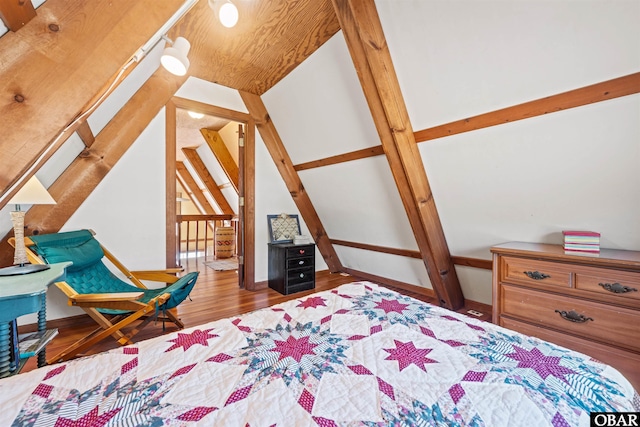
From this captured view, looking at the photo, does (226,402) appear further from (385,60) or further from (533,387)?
(385,60)

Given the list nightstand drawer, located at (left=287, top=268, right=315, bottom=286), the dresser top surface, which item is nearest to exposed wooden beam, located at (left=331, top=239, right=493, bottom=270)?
the dresser top surface

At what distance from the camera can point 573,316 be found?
62.9 inches

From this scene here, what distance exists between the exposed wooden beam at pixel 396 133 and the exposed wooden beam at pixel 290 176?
1690 mm

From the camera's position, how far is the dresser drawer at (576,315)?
143 cm

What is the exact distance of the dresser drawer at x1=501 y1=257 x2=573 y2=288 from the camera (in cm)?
163

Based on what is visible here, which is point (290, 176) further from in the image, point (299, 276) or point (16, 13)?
point (16, 13)

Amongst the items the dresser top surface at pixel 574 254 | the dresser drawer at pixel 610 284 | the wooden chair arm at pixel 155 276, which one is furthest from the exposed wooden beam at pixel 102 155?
the dresser drawer at pixel 610 284

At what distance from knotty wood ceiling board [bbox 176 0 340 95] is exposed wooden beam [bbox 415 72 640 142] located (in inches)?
46.7

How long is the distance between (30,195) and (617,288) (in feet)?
10.8

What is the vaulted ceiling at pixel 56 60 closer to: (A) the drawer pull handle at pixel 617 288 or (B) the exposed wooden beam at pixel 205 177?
(A) the drawer pull handle at pixel 617 288

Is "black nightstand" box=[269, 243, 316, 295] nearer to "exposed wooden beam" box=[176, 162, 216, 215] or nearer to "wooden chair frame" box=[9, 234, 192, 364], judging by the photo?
"wooden chair frame" box=[9, 234, 192, 364]

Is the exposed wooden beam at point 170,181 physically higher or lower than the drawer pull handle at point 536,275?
higher

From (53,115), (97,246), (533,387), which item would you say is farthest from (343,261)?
(53,115)

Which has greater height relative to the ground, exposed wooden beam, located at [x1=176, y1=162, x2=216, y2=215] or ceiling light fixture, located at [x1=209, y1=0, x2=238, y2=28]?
ceiling light fixture, located at [x1=209, y1=0, x2=238, y2=28]
